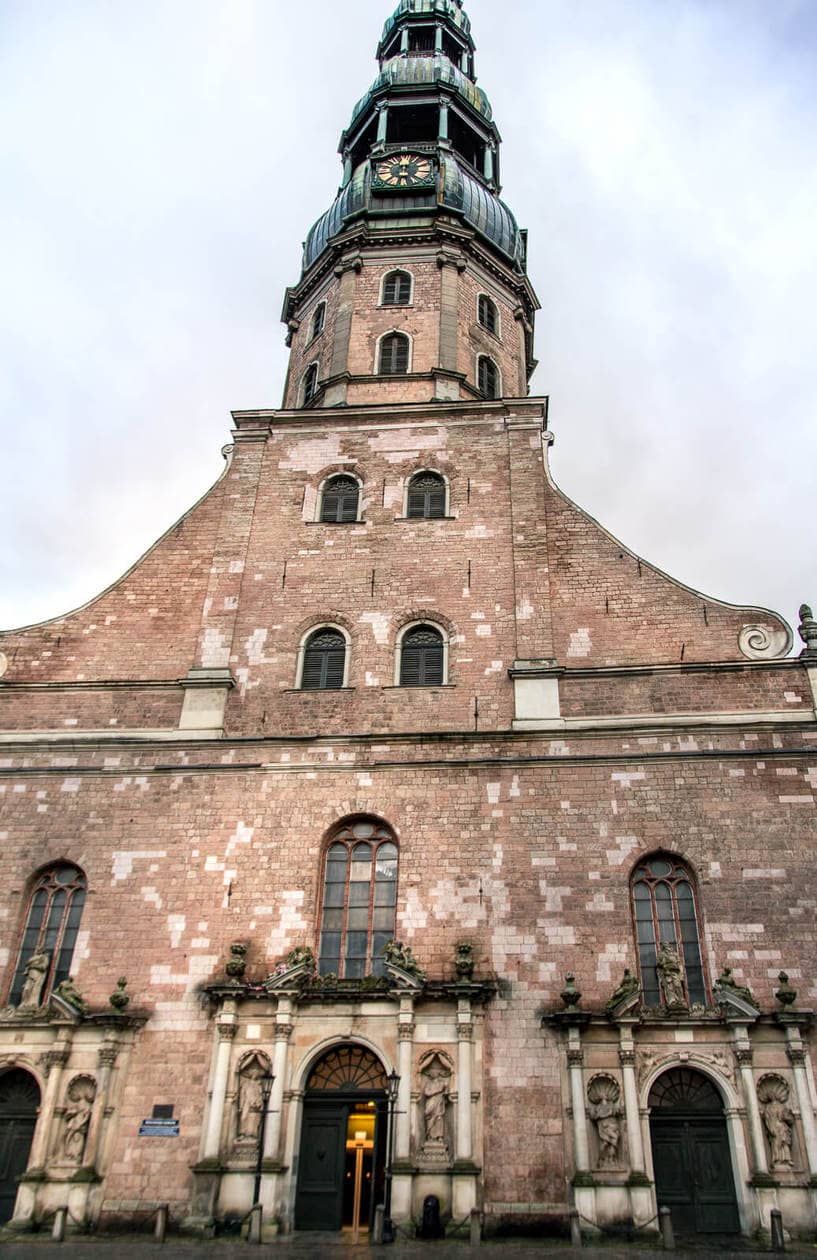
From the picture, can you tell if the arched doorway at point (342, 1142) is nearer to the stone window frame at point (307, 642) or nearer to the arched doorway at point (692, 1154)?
the arched doorway at point (692, 1154)

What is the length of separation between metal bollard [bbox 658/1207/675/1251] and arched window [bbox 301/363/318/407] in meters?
17.7

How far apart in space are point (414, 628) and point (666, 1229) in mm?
9987

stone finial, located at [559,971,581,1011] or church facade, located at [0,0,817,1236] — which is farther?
stone finial, located at [559,971,581,1011]

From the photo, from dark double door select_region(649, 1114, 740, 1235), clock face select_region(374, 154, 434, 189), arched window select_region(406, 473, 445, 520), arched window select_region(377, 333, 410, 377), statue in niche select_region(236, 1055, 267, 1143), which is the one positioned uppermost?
clock face select_region(374, 154, 434, 189)

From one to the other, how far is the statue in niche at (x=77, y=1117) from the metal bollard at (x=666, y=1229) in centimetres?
776

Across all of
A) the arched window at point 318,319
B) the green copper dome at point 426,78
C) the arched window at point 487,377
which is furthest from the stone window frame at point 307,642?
the green copper dome at point 426,78

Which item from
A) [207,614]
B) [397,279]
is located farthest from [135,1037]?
[397,279]

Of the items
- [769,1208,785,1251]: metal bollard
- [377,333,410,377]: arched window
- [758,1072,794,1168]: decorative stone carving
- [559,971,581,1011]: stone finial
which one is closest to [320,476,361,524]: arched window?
[377,333,410,377]: arched window

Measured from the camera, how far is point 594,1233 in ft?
41.8

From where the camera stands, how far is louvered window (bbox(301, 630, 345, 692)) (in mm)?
17891

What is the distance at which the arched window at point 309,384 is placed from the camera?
941 inches

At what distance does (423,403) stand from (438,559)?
4.08 metres

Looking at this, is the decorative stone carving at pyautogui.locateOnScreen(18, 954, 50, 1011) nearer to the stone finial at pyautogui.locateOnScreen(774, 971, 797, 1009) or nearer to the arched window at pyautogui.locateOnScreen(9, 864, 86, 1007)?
the arched window at pyautogui.locateOnScreen(9, 864, 86, 1007)

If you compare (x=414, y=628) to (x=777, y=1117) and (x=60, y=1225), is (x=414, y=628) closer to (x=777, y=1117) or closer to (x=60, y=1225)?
(x=777, y=1117)
